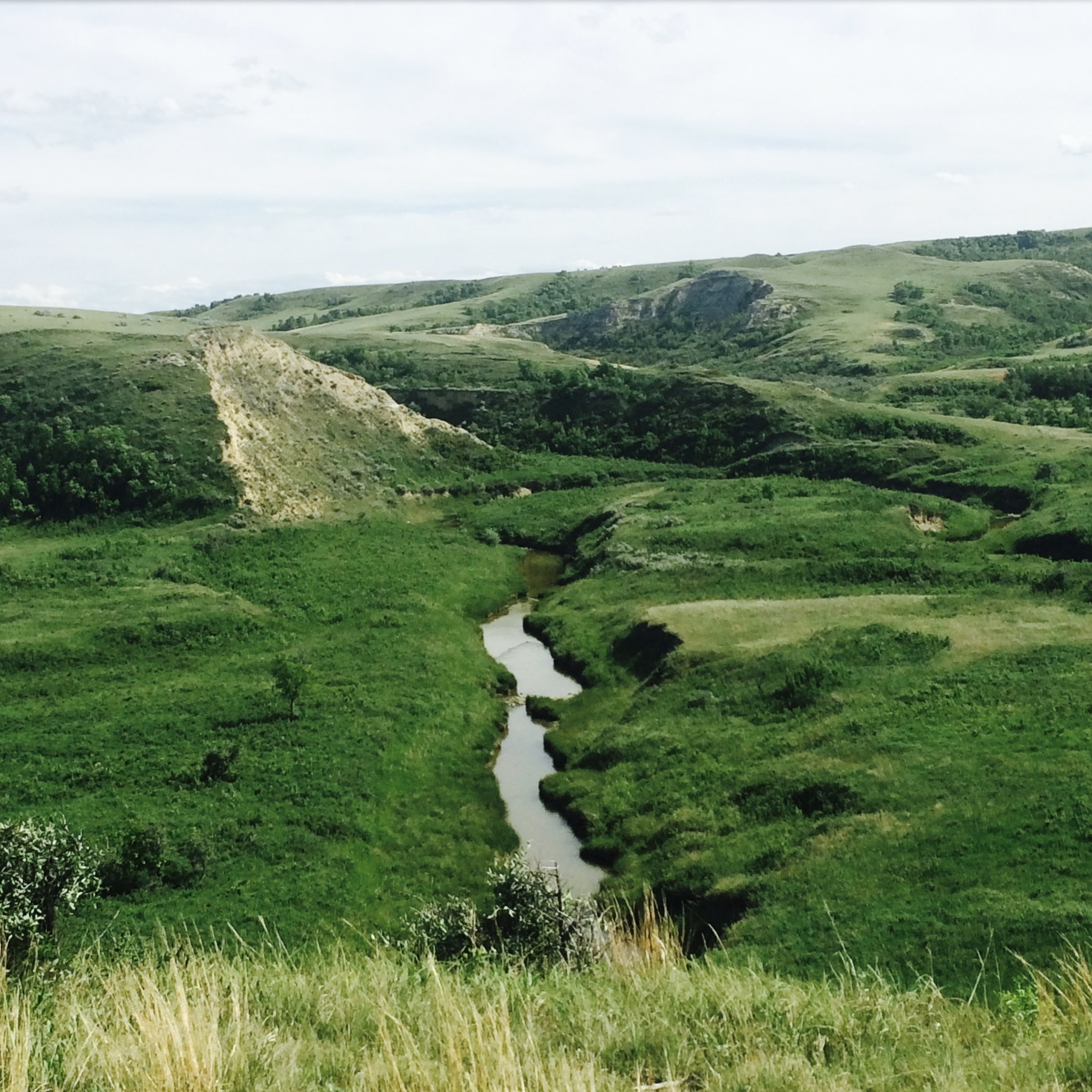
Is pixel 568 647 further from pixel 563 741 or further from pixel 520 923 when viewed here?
pixel 520 923

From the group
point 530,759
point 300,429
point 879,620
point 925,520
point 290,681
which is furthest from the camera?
point 300,429

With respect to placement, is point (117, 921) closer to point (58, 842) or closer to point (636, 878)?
point (58, 842)

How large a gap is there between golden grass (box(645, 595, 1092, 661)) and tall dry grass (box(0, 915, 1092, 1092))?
3904cm

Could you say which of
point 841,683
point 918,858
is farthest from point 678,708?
point 918,858

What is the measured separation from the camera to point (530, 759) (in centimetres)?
5156

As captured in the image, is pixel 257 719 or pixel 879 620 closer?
pixel 257 719

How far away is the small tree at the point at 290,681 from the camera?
50.5 metres

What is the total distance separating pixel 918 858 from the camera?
112 ft

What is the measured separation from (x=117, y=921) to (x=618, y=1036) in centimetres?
2625

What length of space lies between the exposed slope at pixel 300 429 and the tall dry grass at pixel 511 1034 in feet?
249

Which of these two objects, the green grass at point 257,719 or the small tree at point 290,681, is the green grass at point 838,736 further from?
the small tree at point 290,681

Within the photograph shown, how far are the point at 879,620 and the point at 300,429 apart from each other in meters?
68.7

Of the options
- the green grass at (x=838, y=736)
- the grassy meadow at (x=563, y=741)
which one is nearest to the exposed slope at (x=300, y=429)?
the grassy meadow at (x=563, y=741)

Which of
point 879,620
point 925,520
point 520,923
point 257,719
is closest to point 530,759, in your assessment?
point 257,719
